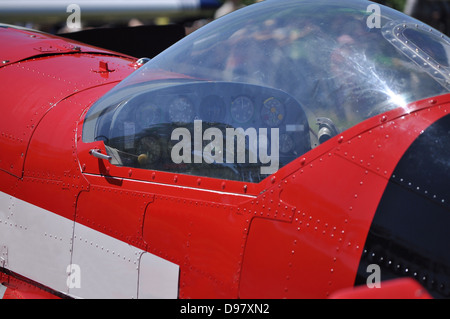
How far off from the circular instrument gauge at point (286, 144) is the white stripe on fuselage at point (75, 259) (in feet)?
2.43

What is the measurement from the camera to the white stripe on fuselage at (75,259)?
111 inches

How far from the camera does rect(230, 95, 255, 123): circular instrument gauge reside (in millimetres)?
2852

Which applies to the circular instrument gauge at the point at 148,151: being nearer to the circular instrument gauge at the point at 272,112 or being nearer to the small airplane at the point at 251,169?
the small airplane at the point at 251,169

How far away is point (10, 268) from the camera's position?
3.41 metres

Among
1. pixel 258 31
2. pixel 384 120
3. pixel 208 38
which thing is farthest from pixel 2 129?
pixel 384 120

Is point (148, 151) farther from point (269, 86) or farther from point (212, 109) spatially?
point (269, 86)

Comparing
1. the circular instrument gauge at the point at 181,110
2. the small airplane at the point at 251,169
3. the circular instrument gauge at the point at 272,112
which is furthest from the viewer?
the circular instrument gauge at the point at 181,110

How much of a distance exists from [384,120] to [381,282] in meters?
0.67

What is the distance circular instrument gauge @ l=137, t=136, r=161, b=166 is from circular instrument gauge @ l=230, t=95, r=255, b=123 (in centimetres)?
42

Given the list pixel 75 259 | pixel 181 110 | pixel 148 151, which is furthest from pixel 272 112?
pixel 75 259

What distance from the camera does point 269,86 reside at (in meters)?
2.82

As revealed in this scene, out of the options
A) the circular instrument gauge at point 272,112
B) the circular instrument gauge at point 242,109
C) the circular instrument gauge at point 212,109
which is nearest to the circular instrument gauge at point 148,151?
the circular instrument gauge at point 212,109

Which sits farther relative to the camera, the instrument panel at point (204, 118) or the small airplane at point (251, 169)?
the instrument panel at point (204, 118)
